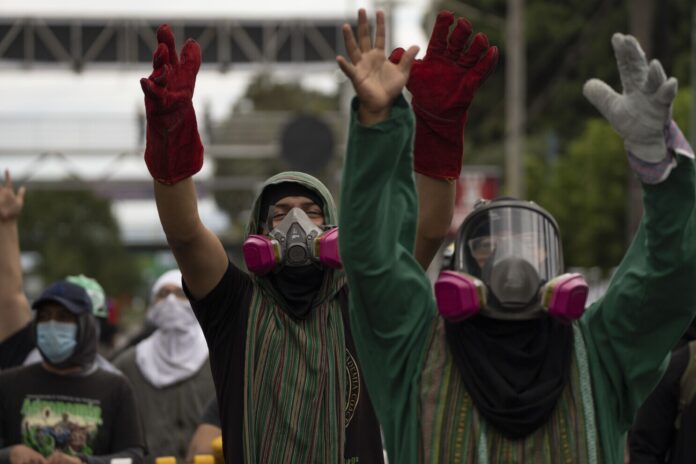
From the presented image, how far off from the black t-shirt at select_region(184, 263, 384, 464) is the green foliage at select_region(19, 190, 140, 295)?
70.3m

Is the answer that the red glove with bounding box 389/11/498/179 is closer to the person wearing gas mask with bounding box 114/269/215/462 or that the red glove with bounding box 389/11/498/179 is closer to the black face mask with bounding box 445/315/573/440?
the black face mask with bounding box 445/315/573/440

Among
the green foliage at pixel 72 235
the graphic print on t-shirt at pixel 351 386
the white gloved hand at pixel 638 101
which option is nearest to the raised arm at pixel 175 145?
the graphic print on t-shirt at pixel 351 386

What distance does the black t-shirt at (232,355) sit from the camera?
16.6ft

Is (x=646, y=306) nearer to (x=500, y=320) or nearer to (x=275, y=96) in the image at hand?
(x=500, y=320)

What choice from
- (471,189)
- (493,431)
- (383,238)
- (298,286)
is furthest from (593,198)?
(383,238)

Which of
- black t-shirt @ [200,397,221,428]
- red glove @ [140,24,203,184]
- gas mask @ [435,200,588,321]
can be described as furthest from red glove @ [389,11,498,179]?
black t-shirt @ [200,397,221,428]

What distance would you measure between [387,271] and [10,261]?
13.7 feet

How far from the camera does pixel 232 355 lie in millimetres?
5090

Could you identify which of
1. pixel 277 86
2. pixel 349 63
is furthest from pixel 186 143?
pixel 277 86

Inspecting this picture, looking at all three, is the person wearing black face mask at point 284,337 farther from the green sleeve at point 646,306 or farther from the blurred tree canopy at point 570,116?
the blurred tree canopy at point 570,116

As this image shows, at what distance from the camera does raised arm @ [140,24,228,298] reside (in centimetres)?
461

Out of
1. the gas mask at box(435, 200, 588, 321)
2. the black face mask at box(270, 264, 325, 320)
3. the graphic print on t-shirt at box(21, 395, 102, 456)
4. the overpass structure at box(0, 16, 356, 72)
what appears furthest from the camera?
the overpass structure at box(0, 16, 356, 72)

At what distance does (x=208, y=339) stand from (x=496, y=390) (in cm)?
155

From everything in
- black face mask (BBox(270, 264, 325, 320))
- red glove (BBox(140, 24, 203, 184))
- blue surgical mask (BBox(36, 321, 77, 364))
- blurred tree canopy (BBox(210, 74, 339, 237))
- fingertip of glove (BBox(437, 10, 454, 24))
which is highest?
blurred tree canopy (BBox(210, 74, 339, 237))
